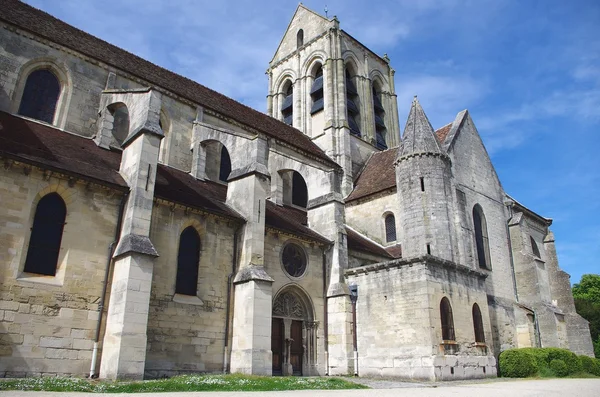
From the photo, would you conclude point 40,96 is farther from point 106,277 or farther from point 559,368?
point 559,368

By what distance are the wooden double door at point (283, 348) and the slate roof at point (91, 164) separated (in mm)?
3261

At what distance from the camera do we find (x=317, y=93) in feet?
105

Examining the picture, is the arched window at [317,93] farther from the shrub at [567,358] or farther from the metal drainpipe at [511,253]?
the shrub at [567,358]

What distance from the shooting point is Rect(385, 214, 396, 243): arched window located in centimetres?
2209

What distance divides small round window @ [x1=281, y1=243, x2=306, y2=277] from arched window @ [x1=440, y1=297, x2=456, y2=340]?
4962 mm

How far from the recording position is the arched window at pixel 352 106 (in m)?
30.8

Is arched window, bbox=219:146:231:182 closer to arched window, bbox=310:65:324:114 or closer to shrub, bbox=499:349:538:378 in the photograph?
arched window, bbox=310:65:324:114

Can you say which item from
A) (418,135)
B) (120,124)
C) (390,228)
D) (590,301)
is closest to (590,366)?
(390,228)

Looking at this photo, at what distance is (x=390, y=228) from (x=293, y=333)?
8.15 metres

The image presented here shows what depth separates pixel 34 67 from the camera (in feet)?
51.0

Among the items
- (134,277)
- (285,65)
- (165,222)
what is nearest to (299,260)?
(165,222)

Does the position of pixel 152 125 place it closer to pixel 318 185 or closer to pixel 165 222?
pixel 165 222

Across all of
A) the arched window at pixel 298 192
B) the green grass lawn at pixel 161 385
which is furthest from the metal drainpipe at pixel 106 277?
the arched window at pixel 298 192

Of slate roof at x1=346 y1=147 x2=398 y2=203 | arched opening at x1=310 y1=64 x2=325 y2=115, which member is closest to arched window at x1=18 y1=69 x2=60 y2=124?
slate roof at x1=346 y1=147 x2=398 y2=203
